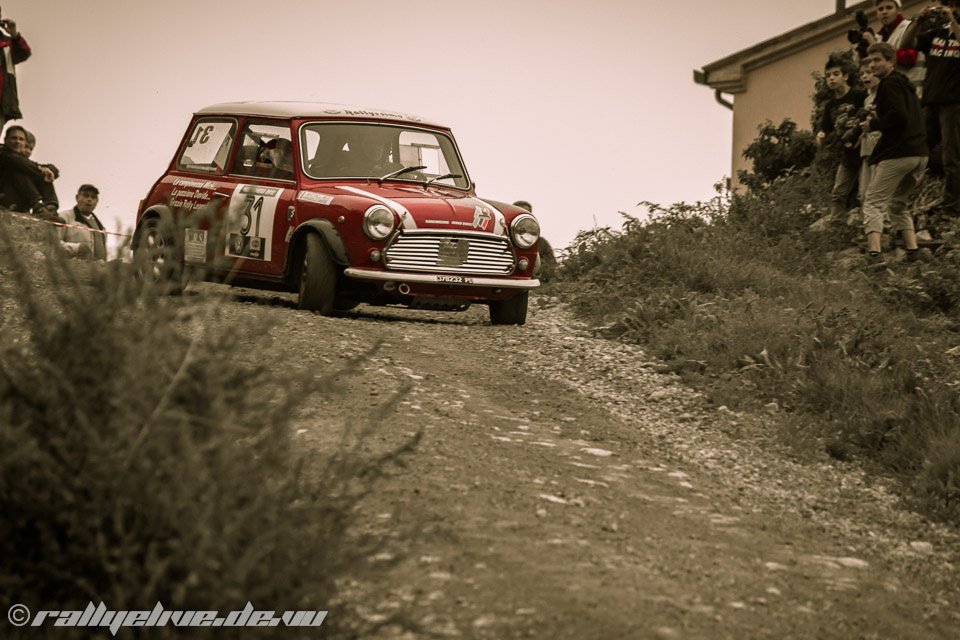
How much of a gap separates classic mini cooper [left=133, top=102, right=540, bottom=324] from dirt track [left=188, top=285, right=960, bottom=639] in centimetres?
108

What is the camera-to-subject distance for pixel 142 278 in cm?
463

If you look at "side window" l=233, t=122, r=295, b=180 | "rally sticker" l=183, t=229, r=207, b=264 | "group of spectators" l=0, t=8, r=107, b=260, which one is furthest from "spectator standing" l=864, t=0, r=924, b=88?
"group of spectators" l=0, t=8, r=107, b=260

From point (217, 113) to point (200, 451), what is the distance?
30.6ft

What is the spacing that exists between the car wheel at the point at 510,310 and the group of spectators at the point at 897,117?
312 cm

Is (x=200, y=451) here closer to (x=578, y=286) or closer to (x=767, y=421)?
(x=767, y=421)

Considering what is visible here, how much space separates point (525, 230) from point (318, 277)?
1.82 m

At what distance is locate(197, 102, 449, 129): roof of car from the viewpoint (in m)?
12.3

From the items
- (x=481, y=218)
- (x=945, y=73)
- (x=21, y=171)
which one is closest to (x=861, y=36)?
(x=945, y=73)

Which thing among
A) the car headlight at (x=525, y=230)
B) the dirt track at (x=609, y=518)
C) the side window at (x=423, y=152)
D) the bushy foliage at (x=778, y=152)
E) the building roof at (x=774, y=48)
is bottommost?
the dirt track at (x=609, y=518)

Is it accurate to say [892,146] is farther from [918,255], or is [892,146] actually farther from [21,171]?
[21,171]

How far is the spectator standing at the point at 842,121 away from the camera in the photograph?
1434cm

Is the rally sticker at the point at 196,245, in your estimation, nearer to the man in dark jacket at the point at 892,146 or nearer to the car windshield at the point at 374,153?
the car windshield at the point at 374,153

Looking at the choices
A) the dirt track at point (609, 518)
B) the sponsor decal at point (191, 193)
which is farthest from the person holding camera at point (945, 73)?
the sponsor decal at point (191, 193)

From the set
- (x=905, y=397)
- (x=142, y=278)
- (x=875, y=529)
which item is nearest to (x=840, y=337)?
(x=905, y=397)
